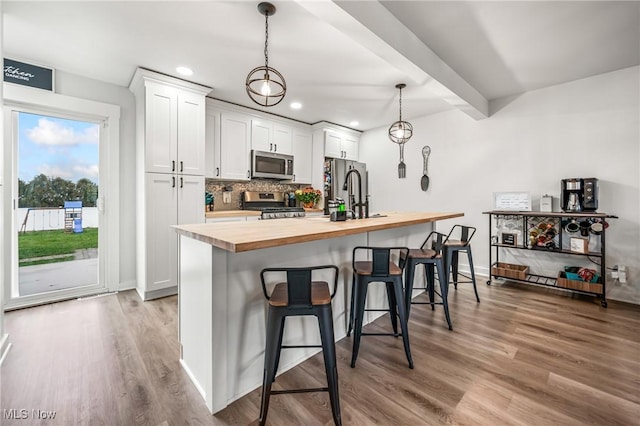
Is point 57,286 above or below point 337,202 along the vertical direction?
below

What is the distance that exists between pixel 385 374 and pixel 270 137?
373 cm

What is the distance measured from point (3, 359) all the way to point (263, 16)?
3013 mm

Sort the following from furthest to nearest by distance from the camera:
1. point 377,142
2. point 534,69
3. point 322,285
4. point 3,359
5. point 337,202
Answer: point 377,142
point 534,69
point 337,202
point 3,359
point 322,285

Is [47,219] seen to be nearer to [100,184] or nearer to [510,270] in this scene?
[100,184]

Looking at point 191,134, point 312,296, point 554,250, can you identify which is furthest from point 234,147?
point 554,250

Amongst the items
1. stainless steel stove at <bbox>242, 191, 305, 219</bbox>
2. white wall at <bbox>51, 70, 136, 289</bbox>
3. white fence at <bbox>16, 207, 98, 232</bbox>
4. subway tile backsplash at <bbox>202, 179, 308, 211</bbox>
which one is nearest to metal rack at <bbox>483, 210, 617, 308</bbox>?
stainless steel stove at <bbox>242, 191, 305, 219</bbox>

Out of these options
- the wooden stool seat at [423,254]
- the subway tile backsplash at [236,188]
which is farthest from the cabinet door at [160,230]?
the wooden stool seat at [423,254]

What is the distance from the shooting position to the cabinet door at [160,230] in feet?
9.76

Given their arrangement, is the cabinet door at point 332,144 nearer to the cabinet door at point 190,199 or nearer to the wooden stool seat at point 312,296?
the cabinet door at point 190,199

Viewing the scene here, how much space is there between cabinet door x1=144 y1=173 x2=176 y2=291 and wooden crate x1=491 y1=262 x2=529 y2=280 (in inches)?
156

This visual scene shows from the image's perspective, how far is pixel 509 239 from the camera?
346 cm

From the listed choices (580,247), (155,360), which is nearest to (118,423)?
(155,360)

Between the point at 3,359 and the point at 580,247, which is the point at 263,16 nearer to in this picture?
the point at 3,359

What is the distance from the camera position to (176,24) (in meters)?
2.18
